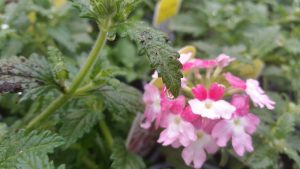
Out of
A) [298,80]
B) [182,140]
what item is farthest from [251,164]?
[298,80]

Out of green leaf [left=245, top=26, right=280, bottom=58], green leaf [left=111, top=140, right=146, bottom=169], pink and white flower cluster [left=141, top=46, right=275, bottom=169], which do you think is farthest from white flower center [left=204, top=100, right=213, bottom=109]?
green leaf [left=245, top=26, right=280, bottom=58]

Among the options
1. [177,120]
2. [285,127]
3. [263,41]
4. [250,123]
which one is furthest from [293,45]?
[177,120]

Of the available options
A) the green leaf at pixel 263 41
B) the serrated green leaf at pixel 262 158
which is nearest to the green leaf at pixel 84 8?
the serrated green leaf at pixel 262 158

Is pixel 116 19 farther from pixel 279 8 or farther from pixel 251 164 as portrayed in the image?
pixel 279 8

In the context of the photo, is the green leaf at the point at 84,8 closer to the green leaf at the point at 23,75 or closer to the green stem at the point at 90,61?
the green stem at the point at 90,61

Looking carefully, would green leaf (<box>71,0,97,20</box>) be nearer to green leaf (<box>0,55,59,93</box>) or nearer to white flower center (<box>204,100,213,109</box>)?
green leaf (<box>0,55,59,93</box>)
